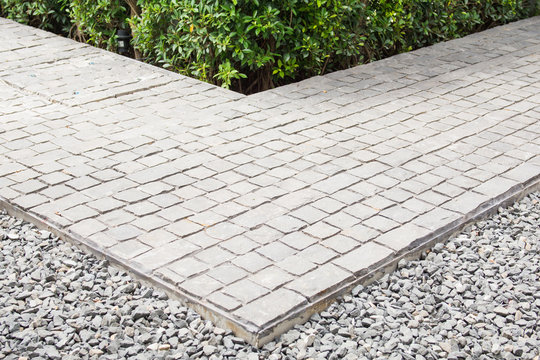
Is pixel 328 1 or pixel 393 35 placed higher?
pixel 328 1

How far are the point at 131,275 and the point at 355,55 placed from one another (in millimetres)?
4954

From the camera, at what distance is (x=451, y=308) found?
4301mm

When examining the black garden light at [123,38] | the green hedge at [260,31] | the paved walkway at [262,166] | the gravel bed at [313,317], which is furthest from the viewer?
the black garden light at [123,38]

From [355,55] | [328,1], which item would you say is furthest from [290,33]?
[355,55]

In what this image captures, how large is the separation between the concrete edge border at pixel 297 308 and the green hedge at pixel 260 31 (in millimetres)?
3027

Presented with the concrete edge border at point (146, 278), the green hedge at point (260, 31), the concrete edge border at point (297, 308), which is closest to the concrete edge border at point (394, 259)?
the concrete edge border at point (297, 308)

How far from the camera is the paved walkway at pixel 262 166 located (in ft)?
14.8

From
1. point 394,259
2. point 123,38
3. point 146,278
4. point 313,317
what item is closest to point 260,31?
point 123,38

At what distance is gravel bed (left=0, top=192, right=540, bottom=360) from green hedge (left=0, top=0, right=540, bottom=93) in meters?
3.40

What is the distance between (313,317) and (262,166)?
1.94m

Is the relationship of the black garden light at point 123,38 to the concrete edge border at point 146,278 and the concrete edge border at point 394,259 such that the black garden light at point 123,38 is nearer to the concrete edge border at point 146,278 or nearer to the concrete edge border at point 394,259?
the concrete edge border at point 146,278

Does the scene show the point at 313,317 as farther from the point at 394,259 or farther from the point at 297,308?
the point at 394,259

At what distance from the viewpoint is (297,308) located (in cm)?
409

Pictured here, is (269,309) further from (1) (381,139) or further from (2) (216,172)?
(1) (381,139)
